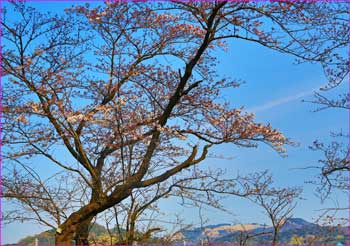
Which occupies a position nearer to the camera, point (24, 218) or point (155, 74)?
point (24, 218)

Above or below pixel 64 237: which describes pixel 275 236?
below

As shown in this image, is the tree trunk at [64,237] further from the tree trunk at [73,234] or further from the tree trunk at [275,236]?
the tree trunk at [275,236]

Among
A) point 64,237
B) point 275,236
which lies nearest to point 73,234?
point 64,237

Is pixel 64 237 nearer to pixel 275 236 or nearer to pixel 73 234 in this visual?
pixel 73 234

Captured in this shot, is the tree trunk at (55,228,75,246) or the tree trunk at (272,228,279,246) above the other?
the tree trunk at (55,228,75,246)

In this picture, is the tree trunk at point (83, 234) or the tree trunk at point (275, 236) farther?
the tree trunk at point (83, 234)

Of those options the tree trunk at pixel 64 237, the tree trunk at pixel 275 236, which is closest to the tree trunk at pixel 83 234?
the tree trunk at pixel 64 237

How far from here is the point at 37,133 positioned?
199 inches

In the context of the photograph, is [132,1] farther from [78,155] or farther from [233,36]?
[78,155]

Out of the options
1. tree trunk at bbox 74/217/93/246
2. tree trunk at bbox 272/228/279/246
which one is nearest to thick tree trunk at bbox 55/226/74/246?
tree trunk at bbox 74/217/93/246

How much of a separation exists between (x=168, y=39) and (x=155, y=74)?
1.72ft

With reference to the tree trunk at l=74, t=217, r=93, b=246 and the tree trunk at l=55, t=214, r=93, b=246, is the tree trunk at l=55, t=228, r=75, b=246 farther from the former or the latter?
the tree trunk at l=74, t=217, r=93, b=246

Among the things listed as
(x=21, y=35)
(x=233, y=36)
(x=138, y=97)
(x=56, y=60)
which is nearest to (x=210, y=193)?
(x=138, y=97)

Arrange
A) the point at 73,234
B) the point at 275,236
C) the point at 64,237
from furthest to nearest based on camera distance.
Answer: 1. the point at 275,236
2. the point at 73,234
3. the point at 64,237
